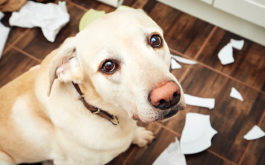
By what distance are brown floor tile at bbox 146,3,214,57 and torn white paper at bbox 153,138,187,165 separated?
0.86 metres

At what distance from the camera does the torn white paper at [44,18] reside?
9.17 ft

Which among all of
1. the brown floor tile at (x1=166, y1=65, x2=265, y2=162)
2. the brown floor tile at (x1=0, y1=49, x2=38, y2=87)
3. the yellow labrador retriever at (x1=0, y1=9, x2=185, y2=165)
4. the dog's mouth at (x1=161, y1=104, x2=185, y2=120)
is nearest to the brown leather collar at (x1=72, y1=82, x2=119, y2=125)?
the yellow labrador retriever at (x1=0, y1=9, x2=185, y2=165)

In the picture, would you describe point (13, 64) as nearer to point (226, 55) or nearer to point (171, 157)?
point (171, 157)

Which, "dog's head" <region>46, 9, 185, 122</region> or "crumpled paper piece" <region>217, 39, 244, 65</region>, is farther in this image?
"crumpled paper piece" <region>217, 39, 244, 65</region>

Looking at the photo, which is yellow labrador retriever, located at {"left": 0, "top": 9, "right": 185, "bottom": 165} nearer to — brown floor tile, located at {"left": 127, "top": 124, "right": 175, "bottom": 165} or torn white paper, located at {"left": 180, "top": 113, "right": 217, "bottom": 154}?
brown floor tile, located at {"left": 127, "top": 124, "right": 175, "bottom": 165}

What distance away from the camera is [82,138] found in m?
1.68

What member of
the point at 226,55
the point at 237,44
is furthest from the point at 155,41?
the point at 237,44

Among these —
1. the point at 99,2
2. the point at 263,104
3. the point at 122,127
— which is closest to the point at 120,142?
the point at 122,127

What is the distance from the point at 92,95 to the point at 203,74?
4.45 feet

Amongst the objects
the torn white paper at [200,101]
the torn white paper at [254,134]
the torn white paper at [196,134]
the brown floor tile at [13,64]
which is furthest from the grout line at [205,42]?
the brown floor tile at [13,64]

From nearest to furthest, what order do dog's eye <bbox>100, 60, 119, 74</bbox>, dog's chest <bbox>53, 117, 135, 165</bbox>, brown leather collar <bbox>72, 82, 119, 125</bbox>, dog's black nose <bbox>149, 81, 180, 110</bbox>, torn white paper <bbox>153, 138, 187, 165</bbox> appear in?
dog's black nose <bbox>149, 81, 180, 110</bbox>, dog's eye <bbox>100, 60, 119, 74</bbox>, brown leather collar <bbox>72, 82, 119, 125</bbox>, dog's chest <bbox>53, 117, 135, 165</bbox>, torn white paper <bbox>153, 138, 187, 165</bbox>

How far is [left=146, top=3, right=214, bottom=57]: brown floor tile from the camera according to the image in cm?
276

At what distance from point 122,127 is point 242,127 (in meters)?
1.08

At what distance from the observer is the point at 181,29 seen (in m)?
2.85
